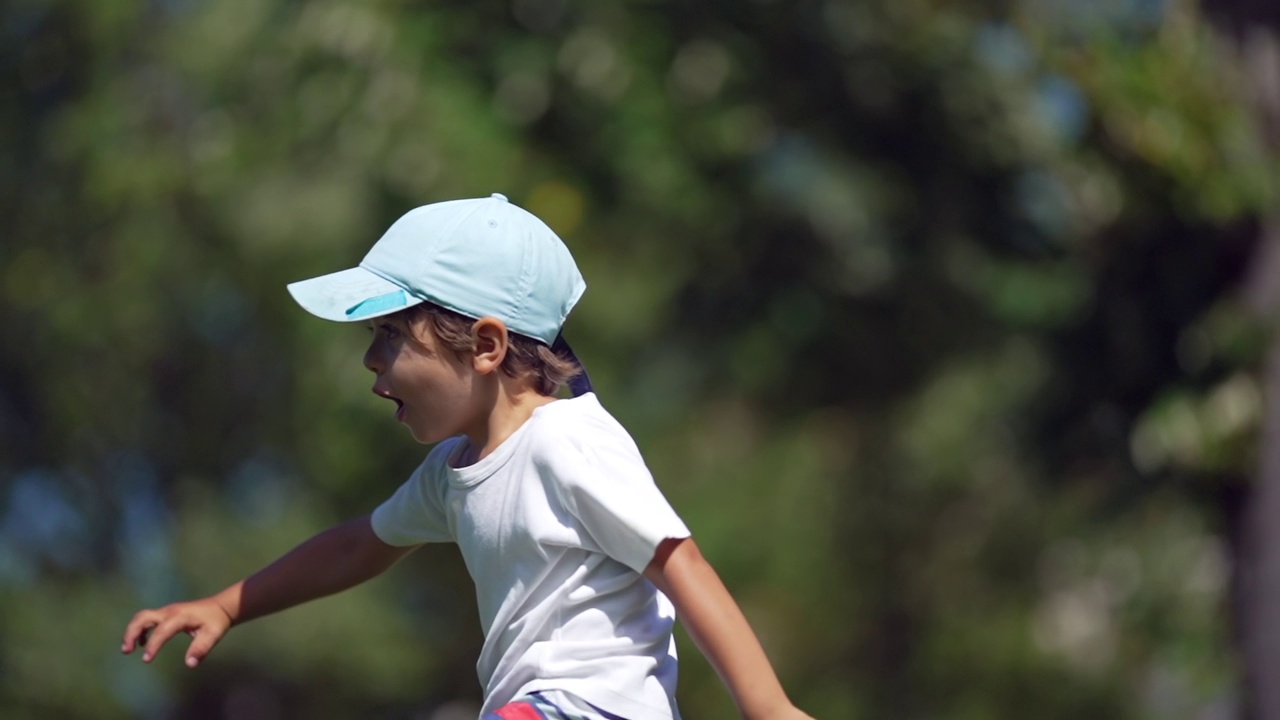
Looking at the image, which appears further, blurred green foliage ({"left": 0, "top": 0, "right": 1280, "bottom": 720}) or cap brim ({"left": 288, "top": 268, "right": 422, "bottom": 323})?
blurred green foliage ({"left": 0, "top": 0, "right": 1280, "bottom": 720})

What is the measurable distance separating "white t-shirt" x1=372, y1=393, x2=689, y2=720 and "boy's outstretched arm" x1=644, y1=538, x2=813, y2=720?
32 millimetres

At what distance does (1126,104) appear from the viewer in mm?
7426

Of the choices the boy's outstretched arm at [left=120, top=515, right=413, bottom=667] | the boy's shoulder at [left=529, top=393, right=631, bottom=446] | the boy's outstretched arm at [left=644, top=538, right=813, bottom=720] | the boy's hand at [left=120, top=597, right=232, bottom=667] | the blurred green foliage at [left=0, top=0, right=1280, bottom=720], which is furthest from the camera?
the blurred green foliage at [left=0, top=0, right=1280, bottom=720]

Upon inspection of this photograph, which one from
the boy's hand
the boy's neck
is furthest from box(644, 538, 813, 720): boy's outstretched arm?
the boy's hand

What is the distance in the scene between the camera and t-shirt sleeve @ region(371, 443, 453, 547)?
287cm

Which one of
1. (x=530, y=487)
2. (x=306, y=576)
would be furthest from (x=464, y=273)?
(x=306, y=576)

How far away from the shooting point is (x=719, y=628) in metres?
2.45

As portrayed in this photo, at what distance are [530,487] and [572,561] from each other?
124 millimetres

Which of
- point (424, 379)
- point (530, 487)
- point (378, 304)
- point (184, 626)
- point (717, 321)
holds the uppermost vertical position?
point (378, 304)

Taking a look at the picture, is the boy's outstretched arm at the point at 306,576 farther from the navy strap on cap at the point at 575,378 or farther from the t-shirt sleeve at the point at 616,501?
Answer: the t-shirt sleeve at the point at 616,501

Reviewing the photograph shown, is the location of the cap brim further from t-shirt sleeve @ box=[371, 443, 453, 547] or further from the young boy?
t-shirt sleeve @ box=[371, 443, 453, 547]

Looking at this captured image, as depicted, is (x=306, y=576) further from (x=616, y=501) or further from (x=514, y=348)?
(x=616, y=501)

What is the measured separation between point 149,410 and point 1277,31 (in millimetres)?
6736

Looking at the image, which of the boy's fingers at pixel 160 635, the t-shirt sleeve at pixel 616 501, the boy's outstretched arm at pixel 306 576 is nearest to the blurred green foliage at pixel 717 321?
the boy's outstretched arm at pixel 306 576
